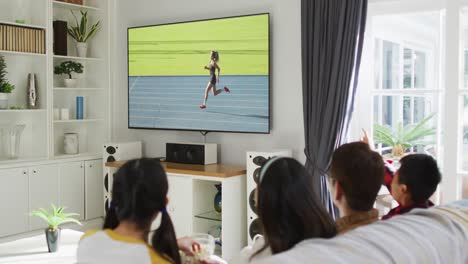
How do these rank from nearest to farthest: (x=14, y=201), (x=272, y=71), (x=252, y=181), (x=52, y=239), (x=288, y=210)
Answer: (x=288, y=210)
(x=52, y=239)
(x=252, y=181)
(x=272, y=71)
(x=14, y=201)

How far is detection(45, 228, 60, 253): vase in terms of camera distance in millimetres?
3391

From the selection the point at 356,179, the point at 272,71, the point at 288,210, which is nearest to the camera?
the point at 288,210

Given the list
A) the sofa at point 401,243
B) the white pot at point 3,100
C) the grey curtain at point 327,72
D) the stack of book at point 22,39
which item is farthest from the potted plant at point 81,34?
the sofa at point 401,243

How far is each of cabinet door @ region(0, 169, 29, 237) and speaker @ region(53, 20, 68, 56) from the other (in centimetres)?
127

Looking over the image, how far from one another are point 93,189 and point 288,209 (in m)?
4.60

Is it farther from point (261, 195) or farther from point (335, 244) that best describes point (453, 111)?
point (335, 244)

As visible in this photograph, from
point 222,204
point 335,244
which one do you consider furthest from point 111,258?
point 222,204

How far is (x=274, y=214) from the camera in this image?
164cm

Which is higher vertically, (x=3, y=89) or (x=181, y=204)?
(x=3, y=89)

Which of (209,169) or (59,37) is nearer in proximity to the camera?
(209,169)

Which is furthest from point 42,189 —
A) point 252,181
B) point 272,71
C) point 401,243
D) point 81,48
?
point 401,243

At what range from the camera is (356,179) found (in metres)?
2.10

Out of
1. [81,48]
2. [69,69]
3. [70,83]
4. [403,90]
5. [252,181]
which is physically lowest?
[252,181]

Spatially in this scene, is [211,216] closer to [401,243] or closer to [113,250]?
[113,250]
